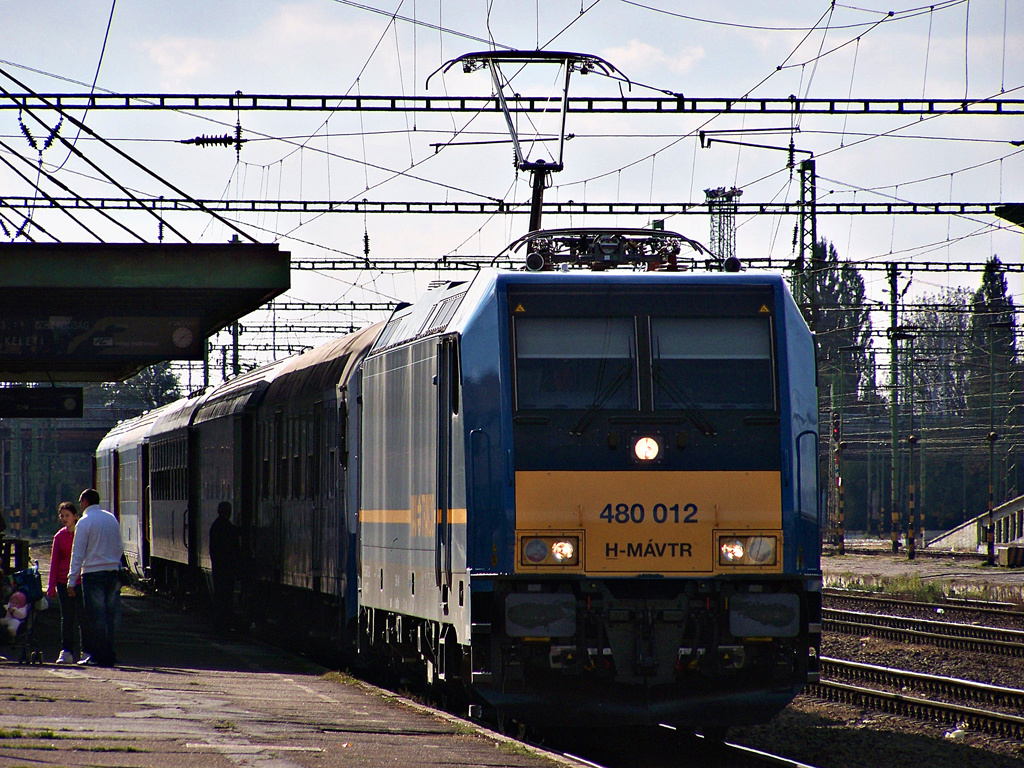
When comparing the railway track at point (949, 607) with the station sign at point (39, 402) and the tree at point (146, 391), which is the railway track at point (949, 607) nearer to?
the station sign at point (39, 402)

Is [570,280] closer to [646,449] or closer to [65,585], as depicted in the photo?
[646,449]

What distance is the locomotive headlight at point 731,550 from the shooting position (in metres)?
9.73

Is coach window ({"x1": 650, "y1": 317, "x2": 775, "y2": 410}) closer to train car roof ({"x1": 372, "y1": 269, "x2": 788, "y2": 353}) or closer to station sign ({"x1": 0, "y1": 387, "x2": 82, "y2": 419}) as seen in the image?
train car roof ({"x1": 372, "y1": 269, "x2": 788, "y2": 353})

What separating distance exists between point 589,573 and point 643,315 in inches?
70.2

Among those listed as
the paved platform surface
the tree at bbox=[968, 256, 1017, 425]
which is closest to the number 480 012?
the paved platform surface

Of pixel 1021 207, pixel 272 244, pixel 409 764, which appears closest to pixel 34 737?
pixel 409 764

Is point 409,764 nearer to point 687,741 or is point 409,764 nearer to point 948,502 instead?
point 687,741

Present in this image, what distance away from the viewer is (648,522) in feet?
31.8

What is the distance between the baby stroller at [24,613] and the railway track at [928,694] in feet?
23.6

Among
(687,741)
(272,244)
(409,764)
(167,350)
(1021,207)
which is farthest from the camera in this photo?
(1021,207)

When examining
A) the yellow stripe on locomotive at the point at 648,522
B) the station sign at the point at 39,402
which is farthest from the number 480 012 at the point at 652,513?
the station sign at the point at 39,402

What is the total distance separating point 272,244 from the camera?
17.0 metres

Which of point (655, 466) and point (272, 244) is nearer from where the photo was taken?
point (655, 466)

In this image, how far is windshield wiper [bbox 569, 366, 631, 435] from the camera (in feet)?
31.8
